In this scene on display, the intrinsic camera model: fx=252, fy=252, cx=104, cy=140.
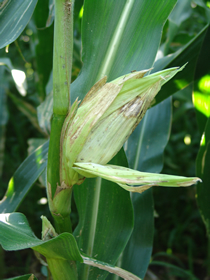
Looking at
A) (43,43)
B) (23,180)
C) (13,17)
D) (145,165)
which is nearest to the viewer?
(13,17)

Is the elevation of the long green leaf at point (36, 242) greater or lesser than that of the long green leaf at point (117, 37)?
lesser

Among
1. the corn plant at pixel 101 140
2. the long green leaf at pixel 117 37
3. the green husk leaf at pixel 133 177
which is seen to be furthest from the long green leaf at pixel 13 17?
the green husk leaf at pixel 133 177

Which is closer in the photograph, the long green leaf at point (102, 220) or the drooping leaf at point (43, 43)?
the long green leaf at point (102, 220)

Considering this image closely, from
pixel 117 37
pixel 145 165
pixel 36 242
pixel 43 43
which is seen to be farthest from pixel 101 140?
pixel 43 43

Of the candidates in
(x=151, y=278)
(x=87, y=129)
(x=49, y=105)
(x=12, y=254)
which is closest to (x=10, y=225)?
(x=87, y=129)

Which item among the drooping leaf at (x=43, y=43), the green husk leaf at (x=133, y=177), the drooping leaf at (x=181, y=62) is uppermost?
the drooping leaf at (x=43, y=43)

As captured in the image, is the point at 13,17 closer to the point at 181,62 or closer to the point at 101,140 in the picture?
the point at 101,140

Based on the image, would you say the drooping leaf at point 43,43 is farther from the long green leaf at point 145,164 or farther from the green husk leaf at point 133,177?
the green husk leaf at point 133,177

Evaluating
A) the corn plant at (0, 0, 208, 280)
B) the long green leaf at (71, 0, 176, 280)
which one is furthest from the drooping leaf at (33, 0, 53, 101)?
the long green leaf at (71, 0, 176, 280)
